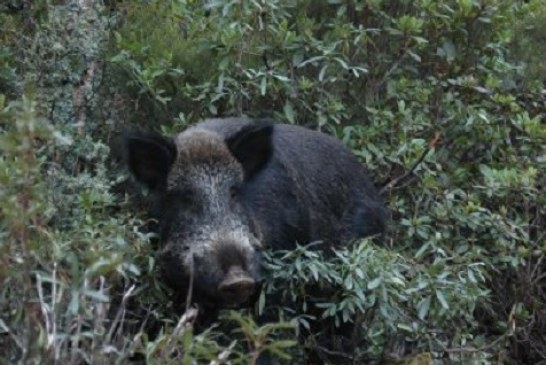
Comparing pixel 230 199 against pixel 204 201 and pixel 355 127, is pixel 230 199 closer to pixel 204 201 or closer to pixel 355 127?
pixel 204 201

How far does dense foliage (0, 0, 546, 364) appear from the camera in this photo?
6051mm

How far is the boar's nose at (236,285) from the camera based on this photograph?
557 cm

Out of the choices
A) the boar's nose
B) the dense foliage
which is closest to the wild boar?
the boar's nose

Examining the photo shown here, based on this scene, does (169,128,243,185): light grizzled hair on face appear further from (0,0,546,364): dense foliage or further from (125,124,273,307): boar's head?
(0,0,546,364): dense foliage

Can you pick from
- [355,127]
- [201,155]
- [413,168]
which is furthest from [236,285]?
[355,127]

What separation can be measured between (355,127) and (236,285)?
7.44ft

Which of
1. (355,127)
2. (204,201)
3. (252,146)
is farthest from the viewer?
(355,127)

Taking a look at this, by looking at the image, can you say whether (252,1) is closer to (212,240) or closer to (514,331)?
(212,240)

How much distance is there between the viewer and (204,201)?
5.99 metres

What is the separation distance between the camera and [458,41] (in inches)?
315

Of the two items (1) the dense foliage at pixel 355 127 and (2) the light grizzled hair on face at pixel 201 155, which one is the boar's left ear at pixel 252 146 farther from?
(1) the dense foliage at pixel 355 127

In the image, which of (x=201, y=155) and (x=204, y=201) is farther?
(x=201, y=155)

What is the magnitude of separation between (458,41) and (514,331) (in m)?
2.13

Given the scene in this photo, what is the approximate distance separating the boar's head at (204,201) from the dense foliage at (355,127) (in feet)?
0.47
